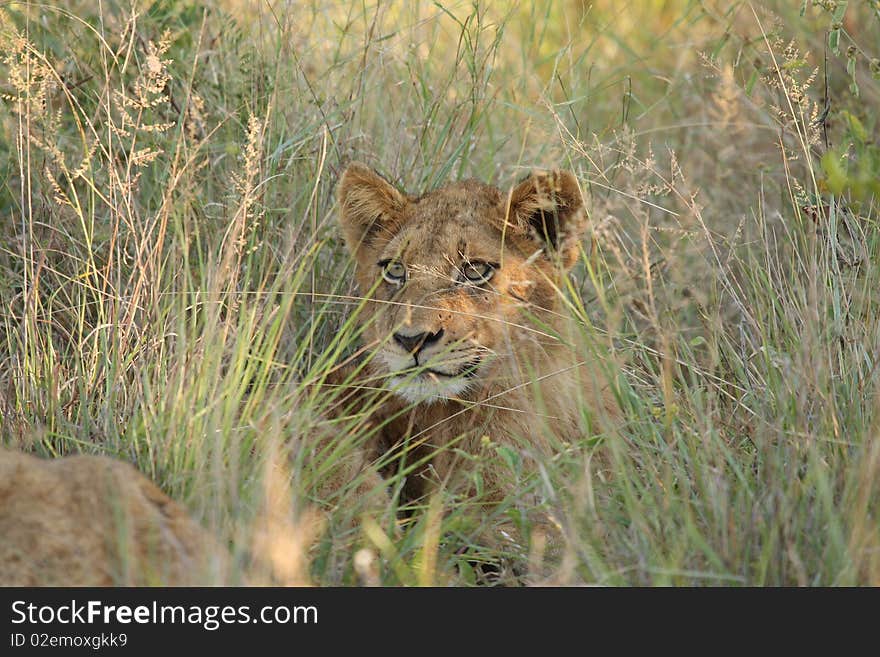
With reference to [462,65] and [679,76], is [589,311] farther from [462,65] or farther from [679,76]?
[679,76]

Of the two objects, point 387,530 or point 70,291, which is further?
point 70,291

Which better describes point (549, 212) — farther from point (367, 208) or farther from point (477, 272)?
point (367, 208)

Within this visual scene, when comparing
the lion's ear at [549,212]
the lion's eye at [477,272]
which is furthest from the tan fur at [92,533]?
the lion's ear at [549,212]

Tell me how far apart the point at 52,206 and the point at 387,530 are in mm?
2302

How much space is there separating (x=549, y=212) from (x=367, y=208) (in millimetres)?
753

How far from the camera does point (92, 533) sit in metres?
2.88

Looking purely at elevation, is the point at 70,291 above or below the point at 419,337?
above

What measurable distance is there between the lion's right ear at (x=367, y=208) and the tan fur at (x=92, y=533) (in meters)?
2.00

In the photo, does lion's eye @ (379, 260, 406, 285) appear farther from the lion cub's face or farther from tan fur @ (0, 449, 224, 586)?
tan fur @ (0, 449, 224, 586)

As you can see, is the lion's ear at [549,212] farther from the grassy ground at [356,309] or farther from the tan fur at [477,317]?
the grassy ground at [356,309]

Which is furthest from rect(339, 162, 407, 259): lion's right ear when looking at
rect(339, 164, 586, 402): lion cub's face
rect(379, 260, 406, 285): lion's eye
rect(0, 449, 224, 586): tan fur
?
rect(0, 449, 224, 586): tan fur

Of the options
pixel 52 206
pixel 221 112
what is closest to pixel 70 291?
pixel 52 206

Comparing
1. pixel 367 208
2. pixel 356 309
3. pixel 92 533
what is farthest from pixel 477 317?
pixel 92 533
